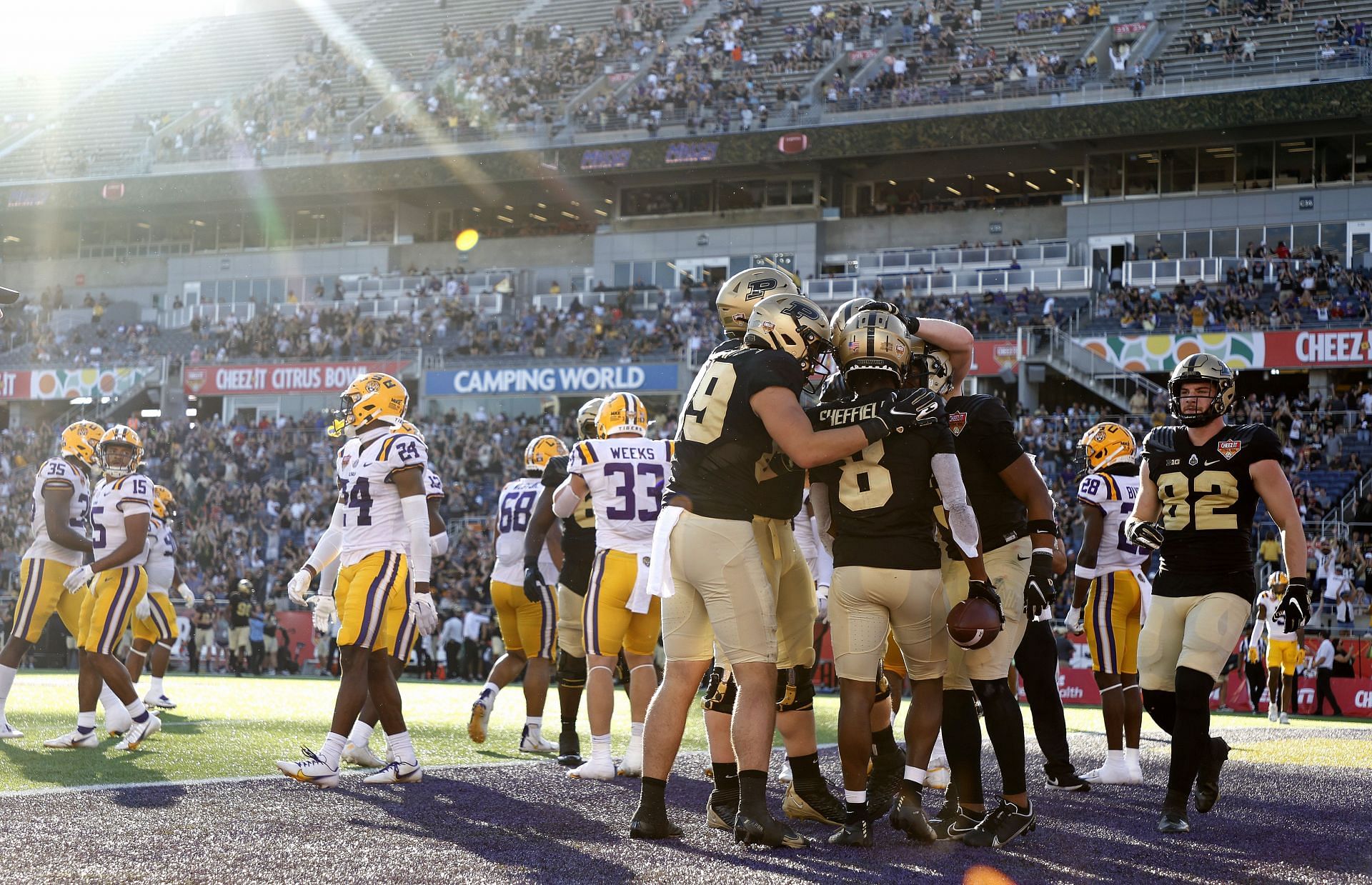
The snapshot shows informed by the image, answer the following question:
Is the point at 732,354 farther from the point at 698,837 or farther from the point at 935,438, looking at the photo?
the point at 698,837

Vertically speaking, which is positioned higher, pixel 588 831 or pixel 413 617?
pixel 413 617

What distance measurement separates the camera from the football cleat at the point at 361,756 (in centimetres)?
867

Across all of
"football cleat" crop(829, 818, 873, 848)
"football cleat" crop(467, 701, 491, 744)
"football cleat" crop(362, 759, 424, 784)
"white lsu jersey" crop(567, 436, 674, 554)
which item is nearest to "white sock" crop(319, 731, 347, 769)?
"football cleat" crop(362, 759, 424, 784)

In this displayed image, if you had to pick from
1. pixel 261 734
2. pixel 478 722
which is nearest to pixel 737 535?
pixel 478 722

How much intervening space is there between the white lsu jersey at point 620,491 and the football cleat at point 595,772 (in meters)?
1.28

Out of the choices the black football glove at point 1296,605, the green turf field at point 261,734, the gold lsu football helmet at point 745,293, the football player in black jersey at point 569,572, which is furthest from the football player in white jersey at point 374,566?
the black football glove at point 1296,605

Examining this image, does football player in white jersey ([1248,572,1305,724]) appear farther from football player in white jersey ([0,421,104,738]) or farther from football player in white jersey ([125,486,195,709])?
football player in white jersey ([0,421,104,738])

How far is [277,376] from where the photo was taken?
132 feet

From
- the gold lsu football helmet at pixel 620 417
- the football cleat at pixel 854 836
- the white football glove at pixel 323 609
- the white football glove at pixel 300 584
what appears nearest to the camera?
the football cleat at pixel 854 836

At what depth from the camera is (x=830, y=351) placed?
651cm

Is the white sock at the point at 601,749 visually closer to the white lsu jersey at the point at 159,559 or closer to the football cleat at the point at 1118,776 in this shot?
the football cleat at the point at 1118,776

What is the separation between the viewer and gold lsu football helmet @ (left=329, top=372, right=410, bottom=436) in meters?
8.05

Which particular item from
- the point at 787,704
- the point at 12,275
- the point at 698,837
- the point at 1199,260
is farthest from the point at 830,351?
the point at 12,275

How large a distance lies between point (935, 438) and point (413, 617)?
331cm
